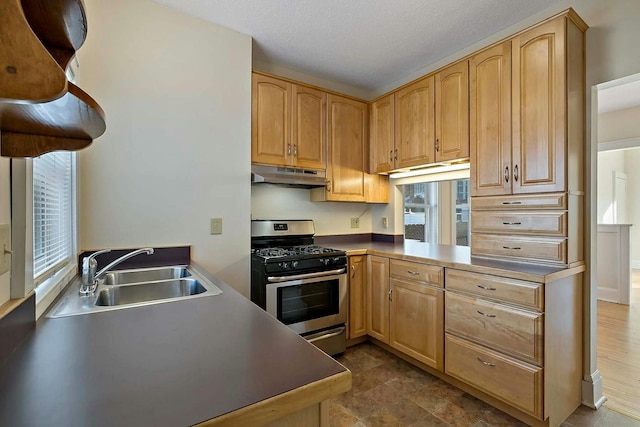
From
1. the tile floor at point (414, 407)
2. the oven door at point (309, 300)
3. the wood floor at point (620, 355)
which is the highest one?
the oven door at point (309, 300)

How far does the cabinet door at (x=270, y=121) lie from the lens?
8.31ft

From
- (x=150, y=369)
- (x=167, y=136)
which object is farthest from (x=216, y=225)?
(x=150, y=369)

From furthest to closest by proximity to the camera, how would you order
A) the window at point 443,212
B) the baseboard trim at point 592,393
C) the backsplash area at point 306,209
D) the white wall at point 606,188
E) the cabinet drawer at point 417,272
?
the white wall at point 606,188, the window at point 443,212, the backsplash area at point 306,209, the cabinet drawer at point 417,272, the baseboard trim at point 592,393

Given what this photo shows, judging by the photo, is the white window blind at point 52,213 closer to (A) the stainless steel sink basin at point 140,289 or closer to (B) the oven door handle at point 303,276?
(A) the stainless steel sink basin at point 140,289

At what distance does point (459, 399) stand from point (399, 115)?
2300 millimetres

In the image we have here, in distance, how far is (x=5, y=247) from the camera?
0.81 metres

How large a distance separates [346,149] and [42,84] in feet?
Result: 8.96

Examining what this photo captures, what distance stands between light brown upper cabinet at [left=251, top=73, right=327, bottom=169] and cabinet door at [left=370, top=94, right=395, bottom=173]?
57 cm

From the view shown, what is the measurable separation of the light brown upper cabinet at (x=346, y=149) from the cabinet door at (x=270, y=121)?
0.46 meters

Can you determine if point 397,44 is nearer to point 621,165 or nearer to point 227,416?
point 227,416

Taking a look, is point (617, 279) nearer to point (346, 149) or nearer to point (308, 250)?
point (346, 149)

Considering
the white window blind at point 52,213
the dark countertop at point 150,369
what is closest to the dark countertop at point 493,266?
the dark countertop at point 150,369

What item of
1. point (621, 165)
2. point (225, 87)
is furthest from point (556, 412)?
point (621, 165)

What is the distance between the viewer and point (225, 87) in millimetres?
2297
